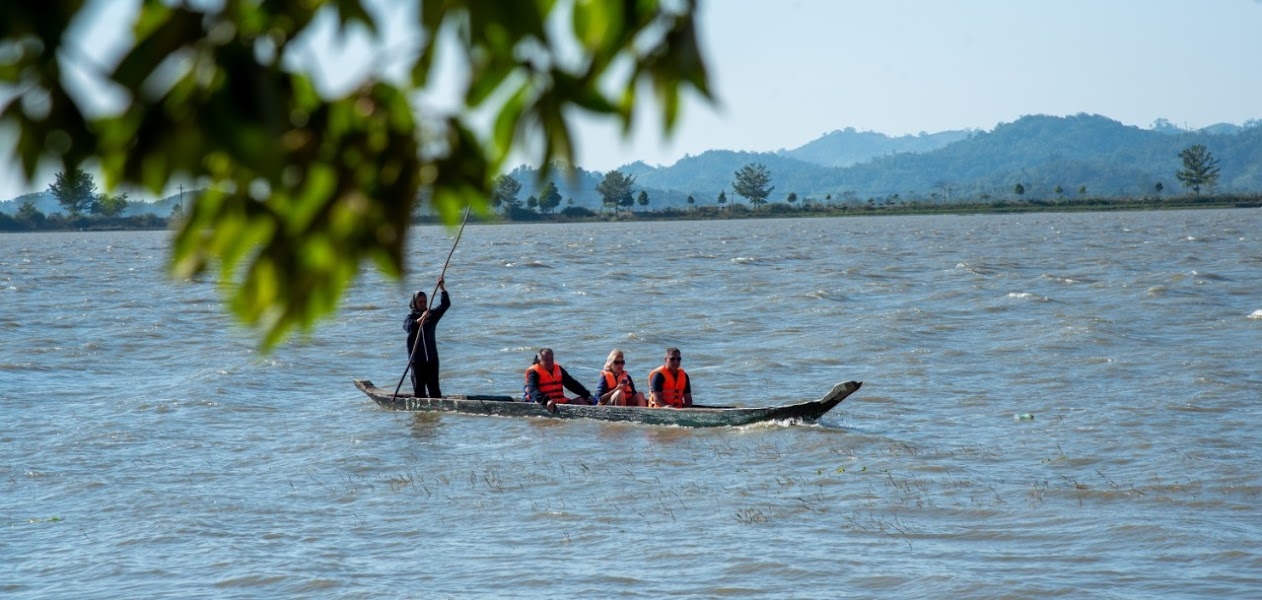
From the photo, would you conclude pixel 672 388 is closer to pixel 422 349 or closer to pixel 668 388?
pixel 668 388

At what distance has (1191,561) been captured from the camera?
1174 cm

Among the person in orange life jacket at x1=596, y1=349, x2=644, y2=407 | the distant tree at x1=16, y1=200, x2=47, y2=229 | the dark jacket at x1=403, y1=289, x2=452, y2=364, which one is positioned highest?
the dark jacket at x1=403, y1=289, x2=452, y2=364

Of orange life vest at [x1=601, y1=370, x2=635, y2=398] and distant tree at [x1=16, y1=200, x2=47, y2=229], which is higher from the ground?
orange life vest at [x1=601, y1=370, x2=635, y2=398]

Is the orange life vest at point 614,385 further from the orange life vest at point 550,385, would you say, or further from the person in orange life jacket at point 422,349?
the person in orange life jacket at point 422,349

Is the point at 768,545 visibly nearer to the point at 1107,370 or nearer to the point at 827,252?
the point at 1107,370

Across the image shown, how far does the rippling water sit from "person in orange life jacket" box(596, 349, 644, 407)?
59 centimetres

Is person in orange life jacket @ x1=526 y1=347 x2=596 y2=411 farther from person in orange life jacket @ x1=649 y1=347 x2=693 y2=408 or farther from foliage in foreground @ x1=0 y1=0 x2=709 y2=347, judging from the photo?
foliage in foreground @ x1=0 y1=0 x2=709 y2=347

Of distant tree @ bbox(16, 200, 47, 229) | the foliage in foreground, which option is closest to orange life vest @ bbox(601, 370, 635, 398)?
the foliage in foreground

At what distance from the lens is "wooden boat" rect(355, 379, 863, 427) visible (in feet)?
59.8

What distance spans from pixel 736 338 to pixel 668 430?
1355 centimetres

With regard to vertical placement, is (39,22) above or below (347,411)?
above

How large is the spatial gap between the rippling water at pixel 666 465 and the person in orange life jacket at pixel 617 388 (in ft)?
1.95

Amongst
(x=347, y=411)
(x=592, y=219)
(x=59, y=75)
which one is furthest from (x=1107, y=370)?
(x=592, y=219)

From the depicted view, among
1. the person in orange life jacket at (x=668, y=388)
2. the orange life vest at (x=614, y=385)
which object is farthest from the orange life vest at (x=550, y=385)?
the person in orange life jacket at (x=668, y=388)
